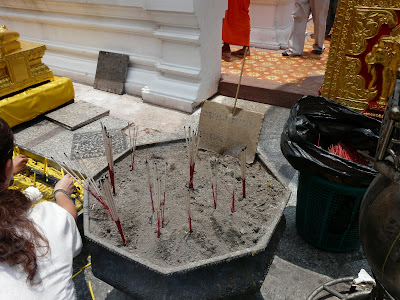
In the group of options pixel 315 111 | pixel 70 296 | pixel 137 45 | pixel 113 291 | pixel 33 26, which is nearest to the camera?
pixel 70 296

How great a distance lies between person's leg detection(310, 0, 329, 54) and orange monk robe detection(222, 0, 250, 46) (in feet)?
5.31

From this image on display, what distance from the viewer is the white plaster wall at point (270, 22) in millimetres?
5910

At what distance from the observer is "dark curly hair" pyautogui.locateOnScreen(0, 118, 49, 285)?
119 centimetres

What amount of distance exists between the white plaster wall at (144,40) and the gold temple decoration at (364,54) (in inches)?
59.6

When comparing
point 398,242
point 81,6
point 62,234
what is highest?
point 81,6

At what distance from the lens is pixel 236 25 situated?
158 inches

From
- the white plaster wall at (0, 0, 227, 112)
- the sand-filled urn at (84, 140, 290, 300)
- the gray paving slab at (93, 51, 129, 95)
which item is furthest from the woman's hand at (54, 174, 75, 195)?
the gray paving slab at (93, 51, 129, 95)

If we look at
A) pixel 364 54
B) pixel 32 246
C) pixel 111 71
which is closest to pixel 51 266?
pixel 32 246

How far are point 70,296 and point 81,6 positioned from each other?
4.39 m

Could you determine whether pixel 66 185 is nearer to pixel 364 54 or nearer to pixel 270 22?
pixel 364 54

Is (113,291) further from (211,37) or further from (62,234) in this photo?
(211,37)

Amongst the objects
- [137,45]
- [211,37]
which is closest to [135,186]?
[211,37]

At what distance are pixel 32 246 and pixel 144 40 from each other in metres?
3.71

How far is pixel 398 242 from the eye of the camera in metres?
1.01
